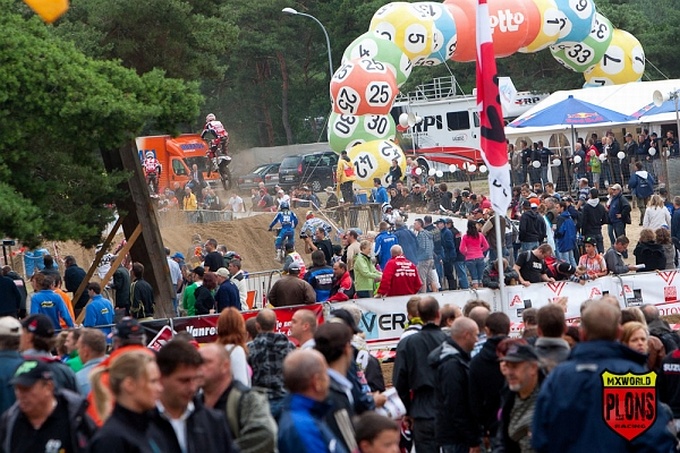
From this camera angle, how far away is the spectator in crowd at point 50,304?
48.7 ft

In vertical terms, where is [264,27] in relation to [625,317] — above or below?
above

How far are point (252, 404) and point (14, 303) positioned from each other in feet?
35.1

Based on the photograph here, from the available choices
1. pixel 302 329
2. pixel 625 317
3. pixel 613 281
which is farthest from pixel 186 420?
pixel 613 281

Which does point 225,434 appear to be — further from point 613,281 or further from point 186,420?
point 613,281

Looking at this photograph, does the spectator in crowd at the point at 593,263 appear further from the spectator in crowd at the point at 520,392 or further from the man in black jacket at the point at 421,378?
the spectator in crowd at the point at 520,392

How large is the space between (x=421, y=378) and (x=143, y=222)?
1141 centimetres

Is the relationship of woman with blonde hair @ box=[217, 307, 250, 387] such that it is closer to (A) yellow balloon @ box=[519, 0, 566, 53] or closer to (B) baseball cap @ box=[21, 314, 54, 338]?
(B) baseball cap @ box=[21, 314, 54, 338]

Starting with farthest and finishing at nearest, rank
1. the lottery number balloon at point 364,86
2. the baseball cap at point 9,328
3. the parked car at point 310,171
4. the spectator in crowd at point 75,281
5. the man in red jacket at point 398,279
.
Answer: the parked car at point 310,171 → the lottery number balloon at point 364,86 → the spectator in crowd at point 75,281 → the man in red jacket at point 398,279 → the baseball cap at point 9,328

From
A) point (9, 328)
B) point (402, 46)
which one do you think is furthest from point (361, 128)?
point (9, 328)

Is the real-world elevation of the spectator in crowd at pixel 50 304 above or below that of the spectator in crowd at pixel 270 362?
below

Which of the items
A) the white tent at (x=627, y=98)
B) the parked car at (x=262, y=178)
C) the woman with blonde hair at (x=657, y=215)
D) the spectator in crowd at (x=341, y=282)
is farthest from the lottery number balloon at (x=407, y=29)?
the parked car at (x=262, y=178)

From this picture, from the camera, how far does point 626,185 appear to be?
35188mm

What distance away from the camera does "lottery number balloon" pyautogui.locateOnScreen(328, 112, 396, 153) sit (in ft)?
108

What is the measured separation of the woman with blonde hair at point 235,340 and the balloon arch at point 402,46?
24.5 meters
